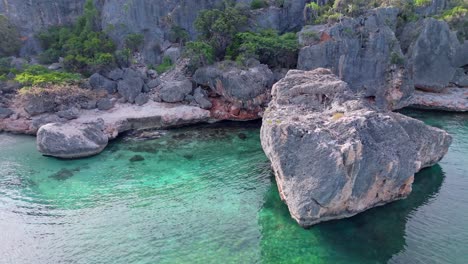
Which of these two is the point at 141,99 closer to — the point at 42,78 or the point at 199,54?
the point at 199,54

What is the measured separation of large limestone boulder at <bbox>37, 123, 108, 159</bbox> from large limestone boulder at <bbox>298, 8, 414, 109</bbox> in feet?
75.8

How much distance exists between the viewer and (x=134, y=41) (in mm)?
48250

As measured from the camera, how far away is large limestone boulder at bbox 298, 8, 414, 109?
39.4 m

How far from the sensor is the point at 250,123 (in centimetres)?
3844

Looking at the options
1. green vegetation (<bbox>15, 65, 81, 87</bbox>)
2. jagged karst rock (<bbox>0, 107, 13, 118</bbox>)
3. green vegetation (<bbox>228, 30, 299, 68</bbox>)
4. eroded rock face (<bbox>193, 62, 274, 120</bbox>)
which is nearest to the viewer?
jagged karst rock (<bbox>0, 107, 13, 118</bbox>)

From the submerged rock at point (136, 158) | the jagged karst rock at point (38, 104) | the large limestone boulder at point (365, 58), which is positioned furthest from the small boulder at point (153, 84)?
the large limestone boulder at point (365, 58)

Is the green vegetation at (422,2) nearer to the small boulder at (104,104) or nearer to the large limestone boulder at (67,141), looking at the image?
the small boulder at (104,104)

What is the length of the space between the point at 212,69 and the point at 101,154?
48.6 ft

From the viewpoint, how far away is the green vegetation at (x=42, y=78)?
37.4 m

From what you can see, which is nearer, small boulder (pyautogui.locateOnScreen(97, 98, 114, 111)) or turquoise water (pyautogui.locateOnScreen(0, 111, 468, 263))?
turquoise water (pyautogui.locateOnScreen(0, 111, 468, 263))

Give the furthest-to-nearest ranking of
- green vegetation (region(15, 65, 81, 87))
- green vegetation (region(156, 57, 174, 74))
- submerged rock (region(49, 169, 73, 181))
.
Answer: green vegetation (region(156, 57, 174, 74))
green vegetation (region(15, 65, 81, 87))
submerged rock (region(49, 169, 73, 181))

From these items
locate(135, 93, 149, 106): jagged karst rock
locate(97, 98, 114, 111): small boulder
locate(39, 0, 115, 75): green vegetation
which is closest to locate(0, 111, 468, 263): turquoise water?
locate(97, 98, 114, 111): small boulder

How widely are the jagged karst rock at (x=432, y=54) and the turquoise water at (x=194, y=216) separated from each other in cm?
1408

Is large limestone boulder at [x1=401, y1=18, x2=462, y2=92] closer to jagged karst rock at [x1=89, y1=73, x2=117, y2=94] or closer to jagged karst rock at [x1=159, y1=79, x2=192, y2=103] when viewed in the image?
jagged karst rock at [x1=159, y1=79, x2=192, y2=103]
